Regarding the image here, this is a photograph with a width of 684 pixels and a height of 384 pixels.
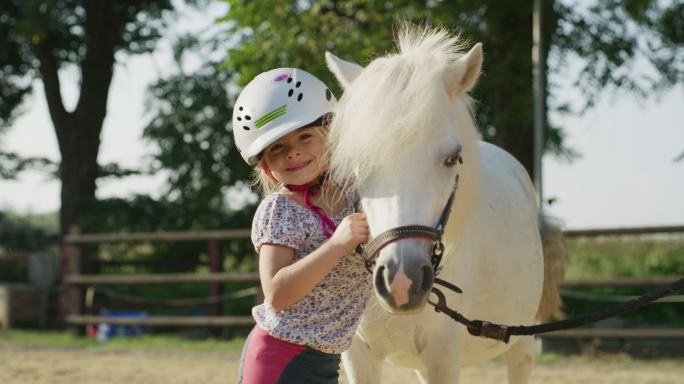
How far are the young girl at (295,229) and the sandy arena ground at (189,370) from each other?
14.8 feet

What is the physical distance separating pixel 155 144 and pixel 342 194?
1304 cm

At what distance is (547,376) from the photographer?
6.98 m

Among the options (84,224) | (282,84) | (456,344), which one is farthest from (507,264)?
(84,224)

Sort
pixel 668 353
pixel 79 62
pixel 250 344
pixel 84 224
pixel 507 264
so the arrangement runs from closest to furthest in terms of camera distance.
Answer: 1. pixel 250 344
2. pixel 507 264
3. pixel 668 353
4. pixel 84 224
5. pixel 79 62

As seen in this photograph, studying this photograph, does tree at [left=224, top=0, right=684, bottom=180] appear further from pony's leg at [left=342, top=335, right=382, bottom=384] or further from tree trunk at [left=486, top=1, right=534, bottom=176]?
pony's leg at [left=342, top=335, right=382, bottom=384]

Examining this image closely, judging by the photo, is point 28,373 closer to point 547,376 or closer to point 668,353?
point 547,376

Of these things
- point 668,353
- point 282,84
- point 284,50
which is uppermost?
point 284,50

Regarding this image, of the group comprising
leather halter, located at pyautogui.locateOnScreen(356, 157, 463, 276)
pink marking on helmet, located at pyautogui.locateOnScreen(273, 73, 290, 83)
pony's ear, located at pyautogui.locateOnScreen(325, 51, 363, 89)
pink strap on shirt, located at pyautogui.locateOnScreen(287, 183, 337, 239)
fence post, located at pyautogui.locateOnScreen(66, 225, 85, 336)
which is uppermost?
pony's ear, located at pyautogui.locateOnScreen(325, 51, 363, 89)

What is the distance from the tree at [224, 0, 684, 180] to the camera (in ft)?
31.9

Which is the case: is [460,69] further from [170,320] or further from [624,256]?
[624,256]

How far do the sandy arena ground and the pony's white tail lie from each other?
2.20 metres

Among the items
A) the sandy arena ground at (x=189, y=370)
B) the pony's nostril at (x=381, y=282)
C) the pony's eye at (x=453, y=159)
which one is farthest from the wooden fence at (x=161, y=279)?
the pony's nostril at (x=381, y=282)

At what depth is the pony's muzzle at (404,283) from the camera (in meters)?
2.00

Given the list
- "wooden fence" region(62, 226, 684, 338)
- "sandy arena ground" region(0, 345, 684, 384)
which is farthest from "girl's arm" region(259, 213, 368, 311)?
"wooden fence" region(62, 226, 684, 338)
